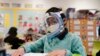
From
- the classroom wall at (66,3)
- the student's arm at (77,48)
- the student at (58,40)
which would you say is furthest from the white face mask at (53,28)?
the classroom wall at (66,3)

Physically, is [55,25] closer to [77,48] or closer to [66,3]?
[77,48]

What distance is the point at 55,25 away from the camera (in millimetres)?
1390

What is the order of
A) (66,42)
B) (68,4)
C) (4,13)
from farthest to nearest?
(68,4) < (4,13) < (66,42)

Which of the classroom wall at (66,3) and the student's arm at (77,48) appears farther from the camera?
the classroom wall at (66,3)

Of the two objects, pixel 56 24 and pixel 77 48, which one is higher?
pixel 56 24

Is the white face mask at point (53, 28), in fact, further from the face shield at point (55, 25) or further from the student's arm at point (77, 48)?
the student's arm at point (77, 48)

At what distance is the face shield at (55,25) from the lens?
1375mm

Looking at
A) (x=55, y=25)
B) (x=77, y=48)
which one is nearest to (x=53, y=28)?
(x=55, y=25)

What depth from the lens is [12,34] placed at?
529 cm

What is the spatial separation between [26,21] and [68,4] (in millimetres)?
1669

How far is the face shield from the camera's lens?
1.38m

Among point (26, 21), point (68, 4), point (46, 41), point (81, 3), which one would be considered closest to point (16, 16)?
point (26, 21)

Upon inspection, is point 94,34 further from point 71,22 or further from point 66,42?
point 66,42

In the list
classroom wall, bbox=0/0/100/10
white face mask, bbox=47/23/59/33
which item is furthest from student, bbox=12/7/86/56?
classroom wall, bbox=0/0/100/10
